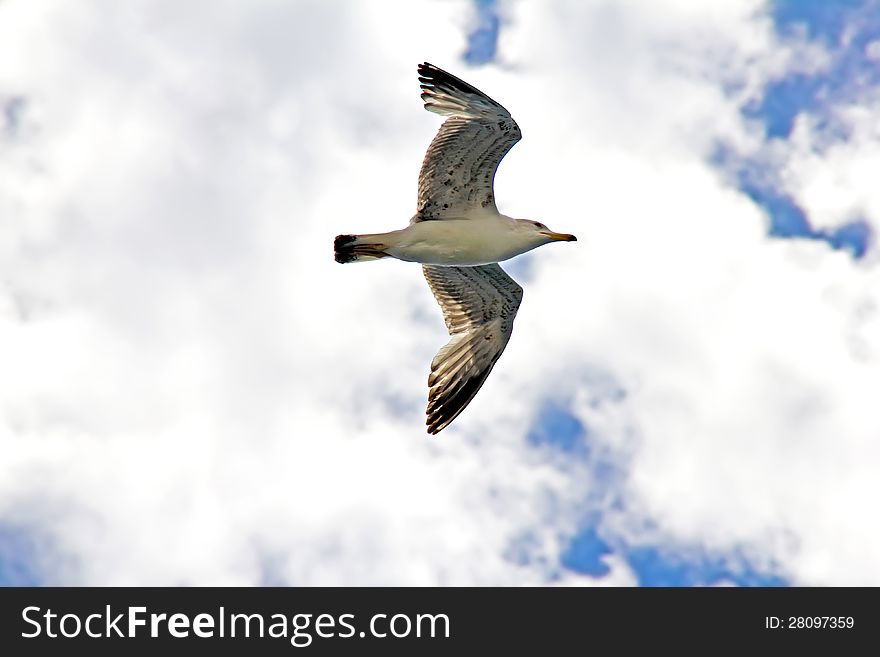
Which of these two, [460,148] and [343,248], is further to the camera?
[343,248]

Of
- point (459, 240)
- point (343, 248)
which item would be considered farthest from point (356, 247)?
point (459, 240)

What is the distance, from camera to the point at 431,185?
15328 millimetres

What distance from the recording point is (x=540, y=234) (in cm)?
1563

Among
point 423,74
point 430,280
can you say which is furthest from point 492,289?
point 423,74

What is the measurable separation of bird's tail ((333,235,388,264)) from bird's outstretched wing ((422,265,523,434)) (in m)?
1.68

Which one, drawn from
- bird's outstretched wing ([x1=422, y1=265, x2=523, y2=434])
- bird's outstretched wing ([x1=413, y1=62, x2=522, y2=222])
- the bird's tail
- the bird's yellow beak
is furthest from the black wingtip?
the bird's yellow beak

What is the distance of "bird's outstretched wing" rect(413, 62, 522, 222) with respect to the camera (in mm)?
14742

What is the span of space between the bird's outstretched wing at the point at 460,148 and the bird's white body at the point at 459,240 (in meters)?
0.17

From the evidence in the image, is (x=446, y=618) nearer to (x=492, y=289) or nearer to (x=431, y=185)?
(x=492, y=289)

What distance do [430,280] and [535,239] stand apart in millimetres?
1983

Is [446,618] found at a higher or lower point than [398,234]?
lower

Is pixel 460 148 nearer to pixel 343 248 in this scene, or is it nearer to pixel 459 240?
pixel 459 240

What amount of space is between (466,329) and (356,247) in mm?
2473

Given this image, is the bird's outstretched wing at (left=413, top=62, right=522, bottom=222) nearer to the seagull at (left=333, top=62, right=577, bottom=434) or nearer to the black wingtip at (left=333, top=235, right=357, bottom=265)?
the seagull at (left=333, top=62, right=577, bottom=434)
